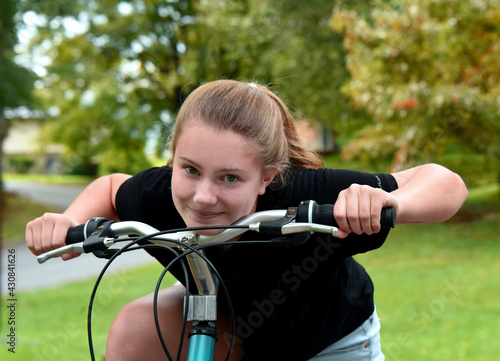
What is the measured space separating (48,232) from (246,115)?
2.37 ft

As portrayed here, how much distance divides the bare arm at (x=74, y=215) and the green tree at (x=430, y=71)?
8.14 metres

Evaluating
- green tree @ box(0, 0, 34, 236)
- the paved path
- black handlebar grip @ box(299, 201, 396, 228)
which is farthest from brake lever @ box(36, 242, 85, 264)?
green tree @ box(0, 0, 34, 236)

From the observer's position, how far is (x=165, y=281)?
28.9 feet

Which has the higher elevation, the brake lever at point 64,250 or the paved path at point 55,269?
the brake lever at point 64,250

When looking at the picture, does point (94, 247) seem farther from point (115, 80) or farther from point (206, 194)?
point (115, 80)

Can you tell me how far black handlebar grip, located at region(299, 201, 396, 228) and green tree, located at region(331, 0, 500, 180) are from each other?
8.53 metres

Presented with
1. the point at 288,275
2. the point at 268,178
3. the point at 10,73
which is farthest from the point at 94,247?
the point at 10,73

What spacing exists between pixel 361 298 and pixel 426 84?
8439mm

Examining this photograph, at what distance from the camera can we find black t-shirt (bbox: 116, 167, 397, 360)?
6.86 ft

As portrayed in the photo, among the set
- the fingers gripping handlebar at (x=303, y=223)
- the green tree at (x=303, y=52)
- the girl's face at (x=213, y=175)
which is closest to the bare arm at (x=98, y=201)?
the girl's face at (x=213, y=175)

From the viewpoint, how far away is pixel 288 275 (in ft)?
7.13

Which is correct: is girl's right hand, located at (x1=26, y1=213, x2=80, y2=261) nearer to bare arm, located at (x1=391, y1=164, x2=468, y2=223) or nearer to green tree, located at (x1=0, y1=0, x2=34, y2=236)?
bare arm, located at (x1=391, y1=164, x2=468, y2=223)

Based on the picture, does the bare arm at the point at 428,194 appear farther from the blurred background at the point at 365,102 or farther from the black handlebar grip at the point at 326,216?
the blurred background at the point at 365,102

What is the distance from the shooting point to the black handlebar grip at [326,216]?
1644mm
